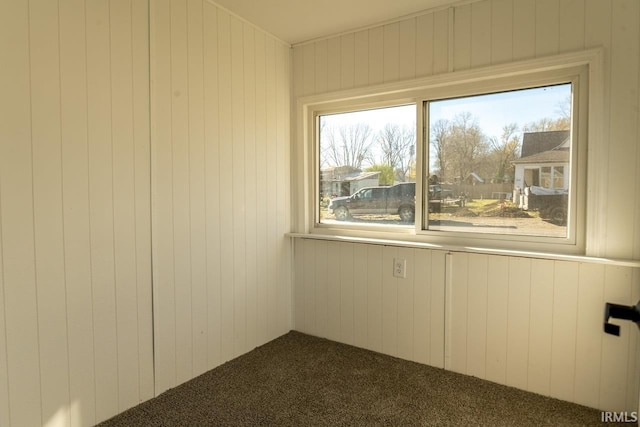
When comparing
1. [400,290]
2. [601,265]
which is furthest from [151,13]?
[601,265]

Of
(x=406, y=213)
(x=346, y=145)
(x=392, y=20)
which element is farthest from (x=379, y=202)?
(x=392, y=20)

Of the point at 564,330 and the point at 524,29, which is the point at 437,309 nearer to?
the point at 564,330

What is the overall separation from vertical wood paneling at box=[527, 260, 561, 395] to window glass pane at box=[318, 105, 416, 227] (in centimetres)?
88

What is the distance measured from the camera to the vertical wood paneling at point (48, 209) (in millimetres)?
1732

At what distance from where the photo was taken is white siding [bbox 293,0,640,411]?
2072 mm

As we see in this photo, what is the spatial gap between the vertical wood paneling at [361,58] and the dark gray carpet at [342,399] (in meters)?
2.01

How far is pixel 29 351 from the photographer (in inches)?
68.4

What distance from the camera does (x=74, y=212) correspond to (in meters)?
1.88

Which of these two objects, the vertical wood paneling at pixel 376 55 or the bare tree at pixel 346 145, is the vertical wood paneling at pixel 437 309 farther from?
the vertical wood paneling at pixel 376 55

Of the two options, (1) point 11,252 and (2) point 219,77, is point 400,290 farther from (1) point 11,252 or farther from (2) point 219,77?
(1) point 11,252

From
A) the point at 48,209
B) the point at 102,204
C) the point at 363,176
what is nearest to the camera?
the point at 48,209

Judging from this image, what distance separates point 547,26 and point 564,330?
5.66ft

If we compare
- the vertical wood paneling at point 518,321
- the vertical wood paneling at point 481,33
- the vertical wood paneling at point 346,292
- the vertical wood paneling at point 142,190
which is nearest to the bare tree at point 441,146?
the vertical wood paneling at point 481,33

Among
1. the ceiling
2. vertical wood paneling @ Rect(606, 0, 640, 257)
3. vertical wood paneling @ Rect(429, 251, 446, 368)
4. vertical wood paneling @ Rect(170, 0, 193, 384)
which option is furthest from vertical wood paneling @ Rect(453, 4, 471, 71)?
vertical wood paneling @ Rect(170, 0, 193, 384)
